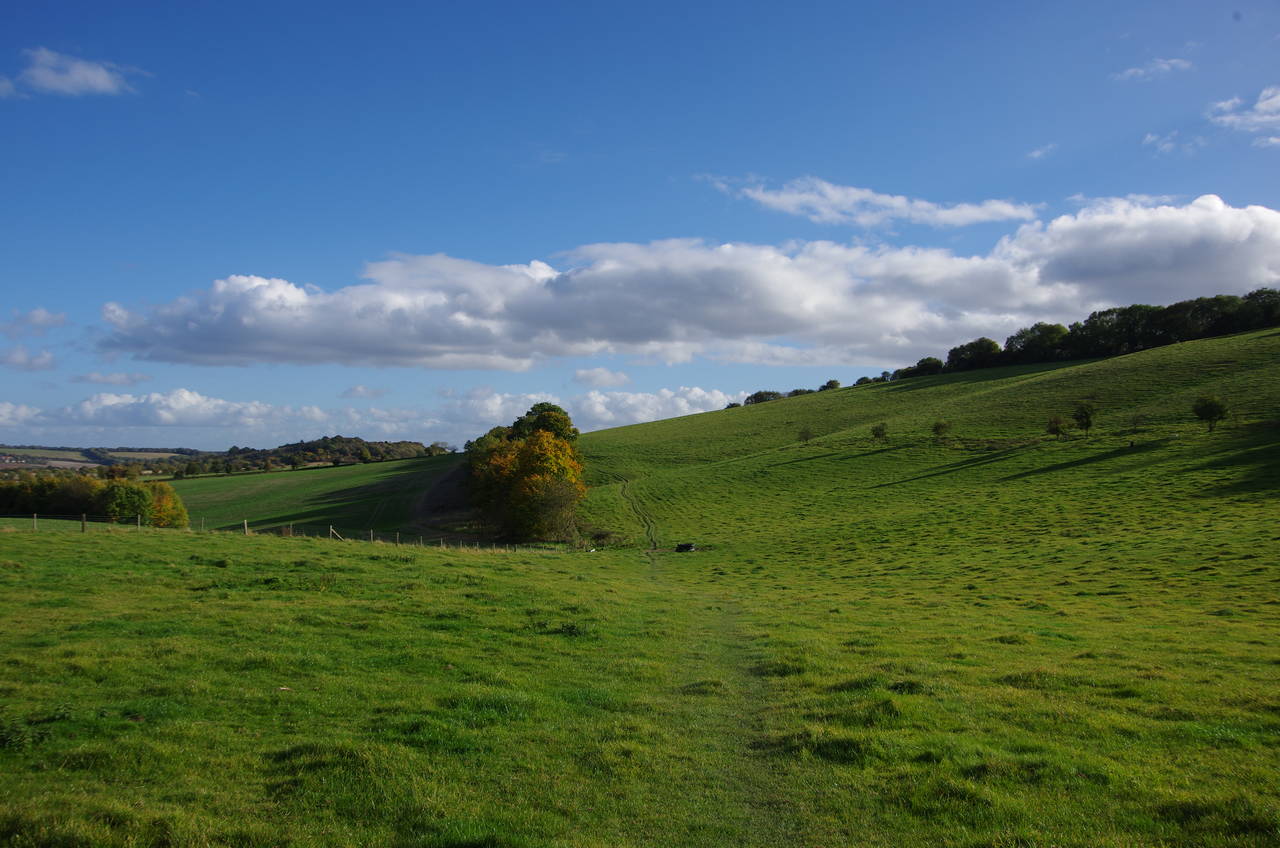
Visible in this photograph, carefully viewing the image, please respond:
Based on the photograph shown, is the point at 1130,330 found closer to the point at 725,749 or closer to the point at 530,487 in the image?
the point at 530,487

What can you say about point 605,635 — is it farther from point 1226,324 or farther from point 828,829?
point 1226,324

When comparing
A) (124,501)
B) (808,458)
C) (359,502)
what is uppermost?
(124,501)

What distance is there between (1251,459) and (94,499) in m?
103

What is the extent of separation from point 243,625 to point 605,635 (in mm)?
8338

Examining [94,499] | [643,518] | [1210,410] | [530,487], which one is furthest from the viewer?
[94,499]

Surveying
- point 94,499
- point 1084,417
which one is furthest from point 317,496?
point 1084,417

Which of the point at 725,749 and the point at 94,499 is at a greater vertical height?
the point at 94,499

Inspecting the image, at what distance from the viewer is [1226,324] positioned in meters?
113

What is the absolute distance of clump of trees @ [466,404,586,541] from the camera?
57250 mm

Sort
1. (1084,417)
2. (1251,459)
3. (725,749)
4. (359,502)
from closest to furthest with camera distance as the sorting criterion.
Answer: (725,749) → (1251,459) → (1084,417) → (359,502)

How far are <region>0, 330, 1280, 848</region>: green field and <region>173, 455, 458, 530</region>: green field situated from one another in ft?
163

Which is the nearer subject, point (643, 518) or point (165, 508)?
point (643, 518)

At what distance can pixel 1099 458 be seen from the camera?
2318 inches

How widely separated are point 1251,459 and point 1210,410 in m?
13.5
